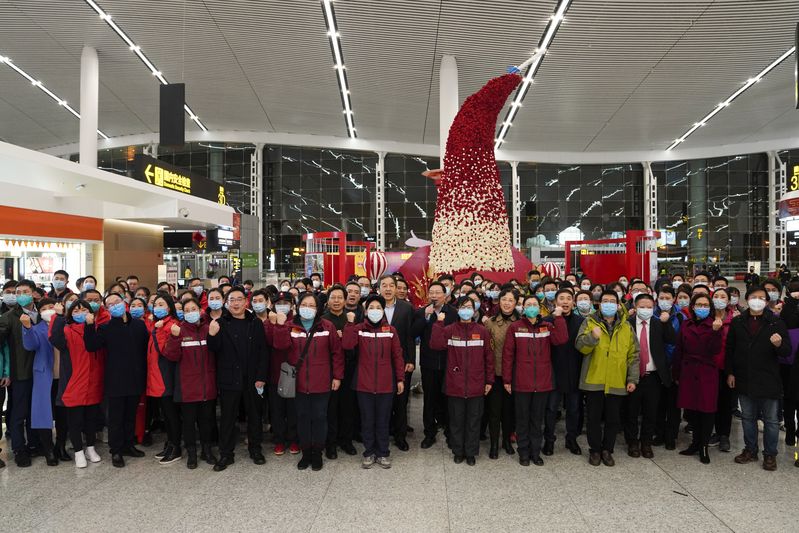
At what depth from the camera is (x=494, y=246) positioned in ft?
29.6

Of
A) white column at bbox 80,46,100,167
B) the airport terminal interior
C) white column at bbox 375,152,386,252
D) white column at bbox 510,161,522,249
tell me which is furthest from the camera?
A: white column at bbox 510,161,522,249

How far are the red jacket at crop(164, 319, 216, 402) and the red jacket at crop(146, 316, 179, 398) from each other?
122 millimetres

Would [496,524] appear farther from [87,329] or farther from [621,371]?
[87,329]

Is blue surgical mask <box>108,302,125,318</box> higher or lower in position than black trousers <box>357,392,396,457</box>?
higher

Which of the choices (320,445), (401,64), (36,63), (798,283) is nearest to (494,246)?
(798,283)

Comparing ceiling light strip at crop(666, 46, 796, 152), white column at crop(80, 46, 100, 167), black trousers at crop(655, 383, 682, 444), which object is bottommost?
black trousers at crop(655, 383, 682, 444)

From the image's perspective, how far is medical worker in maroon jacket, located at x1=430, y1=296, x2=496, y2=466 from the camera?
390 cm

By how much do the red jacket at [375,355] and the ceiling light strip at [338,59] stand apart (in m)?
10.2

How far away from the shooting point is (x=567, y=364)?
4082mm

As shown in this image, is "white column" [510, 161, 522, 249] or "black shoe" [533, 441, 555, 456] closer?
"black shoe" [533, 441, 555, 456]

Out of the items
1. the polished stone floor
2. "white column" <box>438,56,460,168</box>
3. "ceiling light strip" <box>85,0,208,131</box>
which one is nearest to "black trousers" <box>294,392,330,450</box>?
the polished stone floor

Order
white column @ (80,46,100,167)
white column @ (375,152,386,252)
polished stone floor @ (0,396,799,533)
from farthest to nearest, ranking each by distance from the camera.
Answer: white column @ (375,152,386,252)
white column @ (80,46,100,167)
polished stone floor @ (0,396,799,533)

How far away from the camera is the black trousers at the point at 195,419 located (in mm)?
3855

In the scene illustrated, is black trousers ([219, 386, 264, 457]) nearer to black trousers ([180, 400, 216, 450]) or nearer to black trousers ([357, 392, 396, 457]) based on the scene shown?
black trousers ([180, 400, 216, 450])
